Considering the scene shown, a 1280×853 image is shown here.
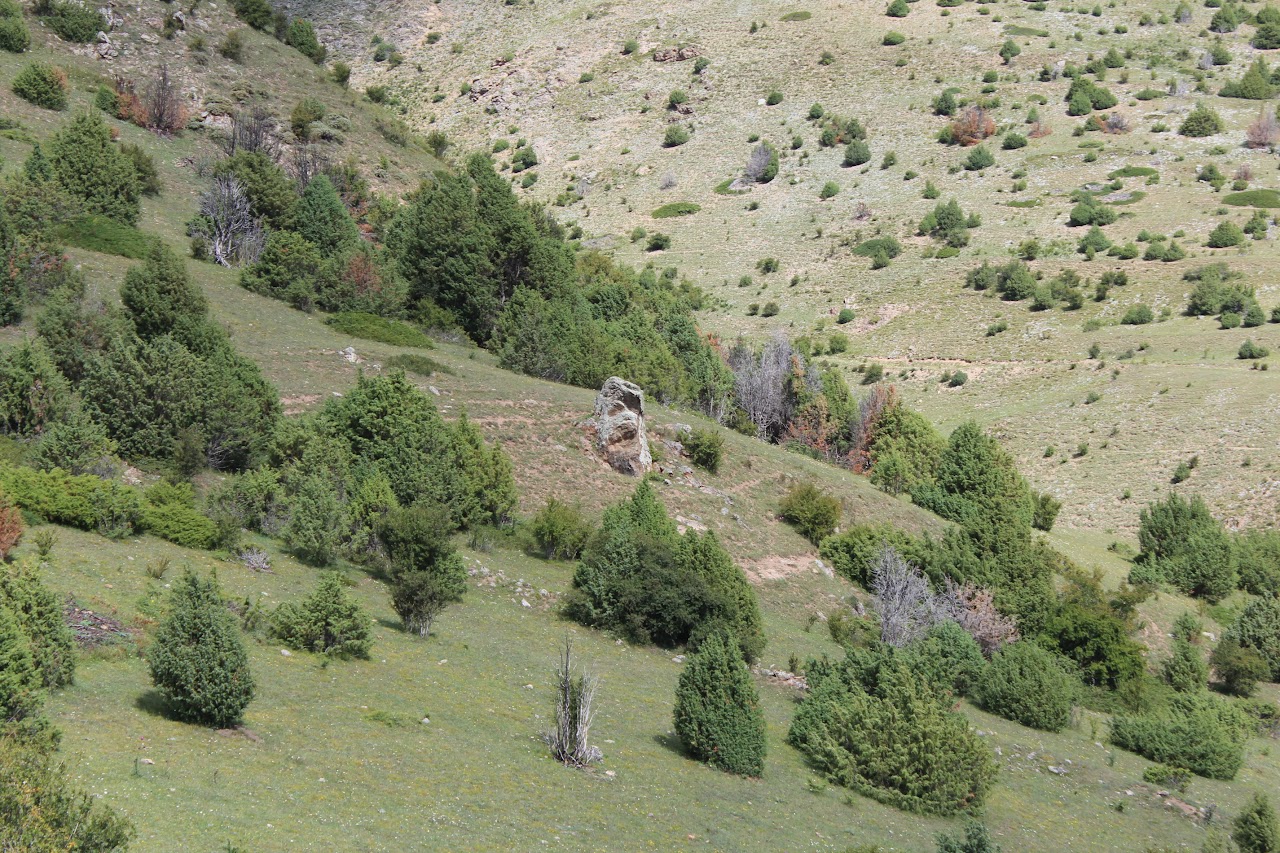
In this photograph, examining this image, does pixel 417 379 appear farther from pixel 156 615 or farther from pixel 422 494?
pixel 156 615

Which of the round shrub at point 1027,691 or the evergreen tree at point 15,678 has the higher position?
the evergreen tree at point 15,678

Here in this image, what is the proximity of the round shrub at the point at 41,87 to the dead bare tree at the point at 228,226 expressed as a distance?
914 cm

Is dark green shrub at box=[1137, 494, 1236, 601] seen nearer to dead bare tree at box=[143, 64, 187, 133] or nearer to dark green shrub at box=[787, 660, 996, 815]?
dark green shrub at box=[787, 660, 996, 815]

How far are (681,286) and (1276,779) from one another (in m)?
50.6

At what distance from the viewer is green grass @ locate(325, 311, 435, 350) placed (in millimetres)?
39750

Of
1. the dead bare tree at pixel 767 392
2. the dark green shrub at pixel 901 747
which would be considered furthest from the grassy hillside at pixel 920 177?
the dark green shrub at pixel 901 747

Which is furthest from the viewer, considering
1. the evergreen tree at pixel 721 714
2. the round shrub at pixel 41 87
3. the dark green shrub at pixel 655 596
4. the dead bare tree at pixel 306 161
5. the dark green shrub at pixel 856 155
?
the dark green shrub at pixel 856 155

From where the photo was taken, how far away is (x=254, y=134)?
54.7 metres

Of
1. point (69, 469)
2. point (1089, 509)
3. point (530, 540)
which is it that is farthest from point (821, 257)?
point (69, 469)

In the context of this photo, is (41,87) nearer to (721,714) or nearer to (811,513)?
(811,513)

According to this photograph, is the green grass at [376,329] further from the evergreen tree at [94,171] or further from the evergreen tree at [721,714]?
the evergreen tree at [721,714]

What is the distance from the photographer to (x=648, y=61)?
105688 mm

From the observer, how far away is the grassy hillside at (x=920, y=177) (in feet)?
182

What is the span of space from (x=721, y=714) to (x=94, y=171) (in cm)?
3438
